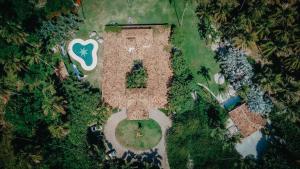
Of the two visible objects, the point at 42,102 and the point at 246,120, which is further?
the point at 246,120

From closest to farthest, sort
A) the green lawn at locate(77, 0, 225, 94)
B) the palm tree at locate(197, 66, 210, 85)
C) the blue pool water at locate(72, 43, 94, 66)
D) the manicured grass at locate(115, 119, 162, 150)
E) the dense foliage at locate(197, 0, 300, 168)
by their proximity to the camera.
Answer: the dense foliage at locate(197, 0, 300, 168), the manicured grass at locate(115, 119, 162, 150), the palm tree at locate(197, 66, 210, 85), the green lawn at locate(77, 0, 225, 94), the blue pool water at locate(72, 43, 94, 66)

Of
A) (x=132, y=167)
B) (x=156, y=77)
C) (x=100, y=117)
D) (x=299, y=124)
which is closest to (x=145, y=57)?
(x=156, y=77)

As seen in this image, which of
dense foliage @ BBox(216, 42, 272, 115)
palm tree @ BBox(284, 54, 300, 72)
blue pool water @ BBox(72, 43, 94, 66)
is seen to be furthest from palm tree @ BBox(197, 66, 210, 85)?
blue pool water @ BBox(72, 43, 94, 66)

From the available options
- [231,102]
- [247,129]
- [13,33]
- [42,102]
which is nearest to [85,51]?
[42,102]

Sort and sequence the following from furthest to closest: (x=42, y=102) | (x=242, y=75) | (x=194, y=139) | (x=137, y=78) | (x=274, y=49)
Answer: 1. (x=137, y=78)
2. (x=242, y=75)
3. (x=194, y=139)
4. (x=42, y=102)
5. (x=274, y=49)

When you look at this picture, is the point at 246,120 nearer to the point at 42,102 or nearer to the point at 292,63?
the point at 292,63

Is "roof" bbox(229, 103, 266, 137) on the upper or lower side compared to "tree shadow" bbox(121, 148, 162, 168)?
upper

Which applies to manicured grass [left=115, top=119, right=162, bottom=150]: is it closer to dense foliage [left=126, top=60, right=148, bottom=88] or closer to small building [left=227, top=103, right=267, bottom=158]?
dense foliage [left=126, top=60, right=148, bottom=88]

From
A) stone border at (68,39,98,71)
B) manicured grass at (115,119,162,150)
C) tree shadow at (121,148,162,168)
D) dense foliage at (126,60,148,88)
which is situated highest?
stone border at (68,39,98,71)
